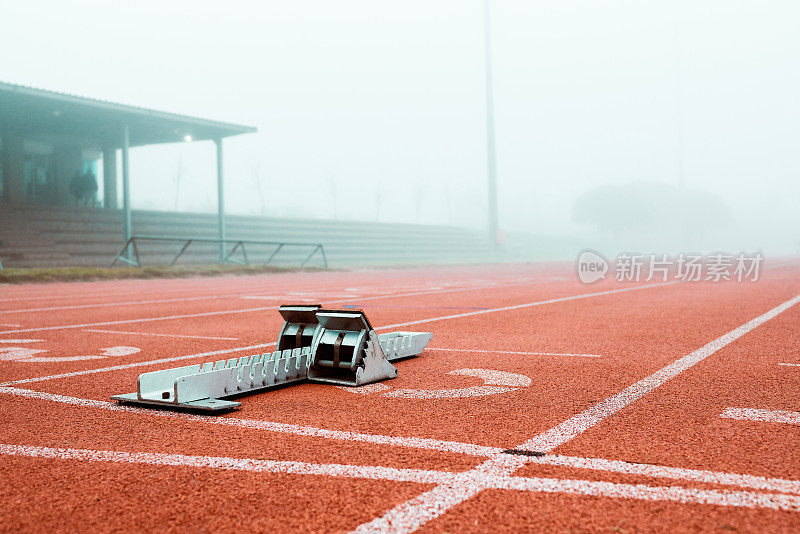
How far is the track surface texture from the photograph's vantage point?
1.85m

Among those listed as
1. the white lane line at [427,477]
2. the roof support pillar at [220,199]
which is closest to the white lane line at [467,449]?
the white lane line at [427,477]

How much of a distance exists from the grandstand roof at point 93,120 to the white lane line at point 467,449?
22.6 m

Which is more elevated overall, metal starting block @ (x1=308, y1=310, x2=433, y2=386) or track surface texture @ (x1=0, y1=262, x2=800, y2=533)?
metal starting block @ (x1=308, y1=310, x2=433, y2=386)

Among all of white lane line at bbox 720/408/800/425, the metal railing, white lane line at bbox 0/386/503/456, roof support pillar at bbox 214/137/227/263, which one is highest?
roof support pillar at bbox 214/137/227/263

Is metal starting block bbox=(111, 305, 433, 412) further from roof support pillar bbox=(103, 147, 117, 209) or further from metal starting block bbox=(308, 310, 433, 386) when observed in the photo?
roof support pillar bbox=(103, 147, 117, 209)

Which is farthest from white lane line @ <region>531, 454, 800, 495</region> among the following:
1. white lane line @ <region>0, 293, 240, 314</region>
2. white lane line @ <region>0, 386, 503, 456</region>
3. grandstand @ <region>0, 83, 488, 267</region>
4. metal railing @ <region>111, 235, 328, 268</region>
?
grandstand @ <region>0, 83, 488, 267</region>

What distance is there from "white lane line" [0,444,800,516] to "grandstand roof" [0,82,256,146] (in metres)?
23.2

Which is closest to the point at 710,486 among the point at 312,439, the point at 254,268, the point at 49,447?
the point at 312,439

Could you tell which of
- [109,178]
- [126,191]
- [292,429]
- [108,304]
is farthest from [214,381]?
[109,178]

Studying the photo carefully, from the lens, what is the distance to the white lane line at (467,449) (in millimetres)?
2055

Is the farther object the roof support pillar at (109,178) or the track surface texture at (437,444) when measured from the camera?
the roof support pillar at (109,178)

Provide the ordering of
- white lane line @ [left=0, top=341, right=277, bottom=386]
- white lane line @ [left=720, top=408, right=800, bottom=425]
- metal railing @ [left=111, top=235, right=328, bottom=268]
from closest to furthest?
white lane line @ [left=720, top=408, right=800, bottom=425], white lane line @ [left=0, top=341, right=277, bottom=386], metal railing @ [left=111, top=235, right=328, bottom=268]

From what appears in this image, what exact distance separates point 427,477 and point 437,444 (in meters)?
0.37

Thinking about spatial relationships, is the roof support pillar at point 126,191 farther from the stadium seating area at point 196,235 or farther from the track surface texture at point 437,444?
the track surface texture at point 437,444
